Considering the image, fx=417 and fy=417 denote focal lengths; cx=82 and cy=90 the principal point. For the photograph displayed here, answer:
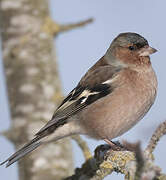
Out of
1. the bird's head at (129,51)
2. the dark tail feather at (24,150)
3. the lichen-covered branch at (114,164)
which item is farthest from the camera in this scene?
the bird's head at (129,51)

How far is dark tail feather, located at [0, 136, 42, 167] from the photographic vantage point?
4.17 m

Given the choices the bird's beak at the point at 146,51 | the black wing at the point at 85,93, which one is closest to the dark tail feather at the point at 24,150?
the black wing at the point at 85,93

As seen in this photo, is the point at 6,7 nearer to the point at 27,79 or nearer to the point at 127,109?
the point at 27,79

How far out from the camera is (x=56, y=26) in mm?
5121

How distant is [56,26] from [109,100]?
1158 millimetres

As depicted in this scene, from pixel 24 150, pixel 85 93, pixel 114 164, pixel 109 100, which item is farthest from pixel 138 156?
pixel 85 93

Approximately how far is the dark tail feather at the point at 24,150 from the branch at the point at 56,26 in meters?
1.40

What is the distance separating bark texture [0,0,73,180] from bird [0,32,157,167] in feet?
0.65

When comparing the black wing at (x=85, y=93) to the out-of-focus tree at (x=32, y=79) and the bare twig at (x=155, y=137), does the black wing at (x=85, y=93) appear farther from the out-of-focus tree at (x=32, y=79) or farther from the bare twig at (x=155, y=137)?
the bare twig at (x=155, y=137)

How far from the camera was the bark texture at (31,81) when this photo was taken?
4594mm

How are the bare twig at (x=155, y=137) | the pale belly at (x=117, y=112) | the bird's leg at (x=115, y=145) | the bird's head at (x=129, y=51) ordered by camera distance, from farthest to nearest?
the bird's head at (x=129, y=51), the pale belly at (x=117, y=112), the bird's leg at (x=115, y=145), the bare twig at (x=155, y=137)

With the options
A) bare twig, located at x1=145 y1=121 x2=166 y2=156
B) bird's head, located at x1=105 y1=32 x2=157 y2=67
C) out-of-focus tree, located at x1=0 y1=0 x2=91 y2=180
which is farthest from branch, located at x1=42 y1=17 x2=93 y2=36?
bare twig, located at x1=145 y1=121 x2=166 y2=156

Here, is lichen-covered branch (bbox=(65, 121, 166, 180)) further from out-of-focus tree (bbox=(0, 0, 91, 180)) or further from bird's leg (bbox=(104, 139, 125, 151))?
out-of-focus tree (bbox=(0, 0, 91, 180))

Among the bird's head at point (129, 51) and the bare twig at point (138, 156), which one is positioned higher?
the bird's head at point (129, 51)
